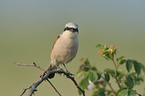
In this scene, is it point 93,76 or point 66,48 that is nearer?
point 93,76

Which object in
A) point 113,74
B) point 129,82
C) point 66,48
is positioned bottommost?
point 129,82

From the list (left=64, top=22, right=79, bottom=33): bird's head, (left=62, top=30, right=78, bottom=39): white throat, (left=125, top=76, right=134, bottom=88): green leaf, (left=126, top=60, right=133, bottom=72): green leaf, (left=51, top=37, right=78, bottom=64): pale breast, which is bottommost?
(left=125, top=76, right=134, bottom=88): green leaf

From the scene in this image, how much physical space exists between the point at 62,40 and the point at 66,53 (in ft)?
0.75

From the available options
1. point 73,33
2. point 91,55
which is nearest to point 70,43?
point 73,33

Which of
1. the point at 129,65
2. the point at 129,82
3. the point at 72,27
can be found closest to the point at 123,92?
the point at 129,82

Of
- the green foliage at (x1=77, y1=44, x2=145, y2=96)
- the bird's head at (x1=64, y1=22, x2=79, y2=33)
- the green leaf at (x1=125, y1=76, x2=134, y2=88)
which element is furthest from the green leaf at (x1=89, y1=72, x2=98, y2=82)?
the bird's head at (x1=64, y1=22, x2=79, y2=33)

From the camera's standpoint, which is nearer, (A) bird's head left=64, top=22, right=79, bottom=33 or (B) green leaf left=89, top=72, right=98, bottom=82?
(B) green leaf left=89, top=72, right=98, bottom=82

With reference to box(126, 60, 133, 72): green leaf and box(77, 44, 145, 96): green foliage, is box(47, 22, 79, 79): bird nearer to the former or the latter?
box(77, 44, 145, 96): green foliage

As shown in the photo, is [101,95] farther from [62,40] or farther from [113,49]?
[62,40]

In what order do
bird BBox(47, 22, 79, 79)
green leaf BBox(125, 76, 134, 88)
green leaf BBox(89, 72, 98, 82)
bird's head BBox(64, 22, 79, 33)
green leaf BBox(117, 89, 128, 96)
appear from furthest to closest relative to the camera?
bird BBox(47, 22, 79, 79) < bird's head BBox(64, 22, 79, 33) < green leaf BBox(125, 76, 134, 88) < green leaf BBox(89, 72, 98, 82) < green leaf BBox(117, 89, 128, 96)

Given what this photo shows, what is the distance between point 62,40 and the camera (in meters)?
4.06

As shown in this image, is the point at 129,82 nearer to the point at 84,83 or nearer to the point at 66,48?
the point at 84,83

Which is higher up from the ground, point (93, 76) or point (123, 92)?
point (93, 76)

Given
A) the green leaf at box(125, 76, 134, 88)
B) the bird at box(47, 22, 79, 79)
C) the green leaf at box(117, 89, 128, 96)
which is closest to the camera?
the green leaf at box(117, 89, 128, 96)
